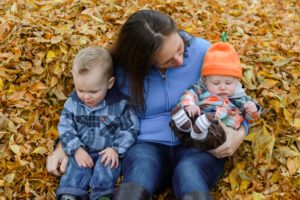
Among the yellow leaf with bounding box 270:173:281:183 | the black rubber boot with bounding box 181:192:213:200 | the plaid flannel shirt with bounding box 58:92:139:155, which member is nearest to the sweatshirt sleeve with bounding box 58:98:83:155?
the plaid flannel shirt with bounding box 58:92:139:155

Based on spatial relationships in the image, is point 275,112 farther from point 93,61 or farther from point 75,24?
point 75,24

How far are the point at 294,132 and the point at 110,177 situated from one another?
1.60m

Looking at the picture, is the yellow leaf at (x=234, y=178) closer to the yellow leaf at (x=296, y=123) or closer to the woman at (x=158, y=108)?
the woman at (x=158, y=108)

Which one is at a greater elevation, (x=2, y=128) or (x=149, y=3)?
(x=149, y=3)

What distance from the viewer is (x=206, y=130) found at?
3266 millimetres

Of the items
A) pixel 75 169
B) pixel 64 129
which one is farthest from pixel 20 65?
pixel 75 169

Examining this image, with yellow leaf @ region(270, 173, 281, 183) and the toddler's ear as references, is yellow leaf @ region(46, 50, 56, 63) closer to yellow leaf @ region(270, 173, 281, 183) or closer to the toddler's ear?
the toddler's ear

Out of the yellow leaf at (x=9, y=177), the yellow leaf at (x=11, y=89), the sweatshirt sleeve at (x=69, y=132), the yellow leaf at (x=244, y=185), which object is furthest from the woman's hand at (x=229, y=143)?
the yellow leaf at (x=11, y=89)

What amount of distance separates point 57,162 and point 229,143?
135cm

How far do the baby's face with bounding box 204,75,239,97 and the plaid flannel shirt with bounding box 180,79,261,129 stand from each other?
0.15ft

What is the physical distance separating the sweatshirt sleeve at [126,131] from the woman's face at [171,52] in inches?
18.8

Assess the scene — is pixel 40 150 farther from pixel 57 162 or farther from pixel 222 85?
pixel 222 85

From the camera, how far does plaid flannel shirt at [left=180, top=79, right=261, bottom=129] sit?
340 centimetres

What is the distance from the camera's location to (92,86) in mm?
3391
